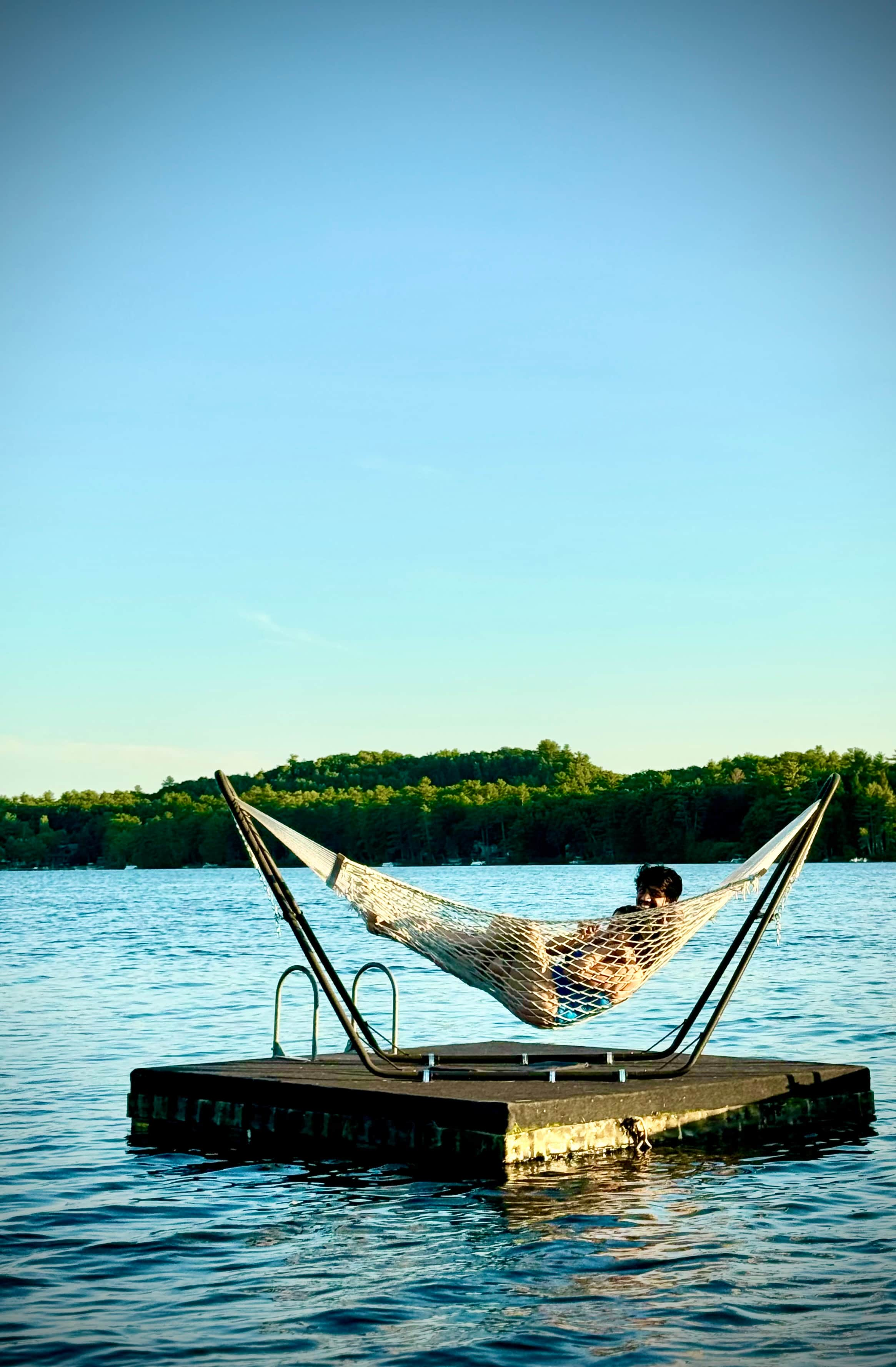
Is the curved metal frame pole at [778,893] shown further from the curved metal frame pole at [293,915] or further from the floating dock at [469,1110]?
the curved metal frame pole at [293,915]

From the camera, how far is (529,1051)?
30.7 feet

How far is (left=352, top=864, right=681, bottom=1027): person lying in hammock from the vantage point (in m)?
7.67

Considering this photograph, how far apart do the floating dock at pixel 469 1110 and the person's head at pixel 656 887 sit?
937mm

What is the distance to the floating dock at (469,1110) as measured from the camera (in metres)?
7.56

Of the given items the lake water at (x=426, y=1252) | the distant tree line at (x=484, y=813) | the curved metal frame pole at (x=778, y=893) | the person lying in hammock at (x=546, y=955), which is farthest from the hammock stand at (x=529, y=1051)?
the distant tree line at (x=484, y=813)

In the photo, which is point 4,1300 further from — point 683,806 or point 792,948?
point 683,806

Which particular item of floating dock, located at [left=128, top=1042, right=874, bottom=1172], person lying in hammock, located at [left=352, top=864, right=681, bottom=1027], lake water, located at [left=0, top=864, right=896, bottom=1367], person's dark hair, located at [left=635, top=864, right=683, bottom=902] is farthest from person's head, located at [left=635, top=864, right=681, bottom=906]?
lake water, located at [left=0, top=864, right=896, bottom=1367]

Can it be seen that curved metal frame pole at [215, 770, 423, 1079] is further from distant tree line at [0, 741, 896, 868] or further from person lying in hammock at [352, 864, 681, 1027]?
distant tree line at [0, 741, 896, 868]

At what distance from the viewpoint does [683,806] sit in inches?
3812

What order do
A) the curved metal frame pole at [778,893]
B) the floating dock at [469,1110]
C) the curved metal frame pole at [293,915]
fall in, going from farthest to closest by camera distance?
the curved metal frame pole at [778,893] → the floating dock at [469,1110] → the curved metal frame pole at [293,915]

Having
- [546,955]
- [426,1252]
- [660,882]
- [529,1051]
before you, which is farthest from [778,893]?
[426,1252]

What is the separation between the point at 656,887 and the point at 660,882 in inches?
1.8

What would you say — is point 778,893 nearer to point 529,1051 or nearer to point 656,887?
point 656,887

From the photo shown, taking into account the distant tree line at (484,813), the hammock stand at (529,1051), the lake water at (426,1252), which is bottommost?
the lake water at (426,1252)
